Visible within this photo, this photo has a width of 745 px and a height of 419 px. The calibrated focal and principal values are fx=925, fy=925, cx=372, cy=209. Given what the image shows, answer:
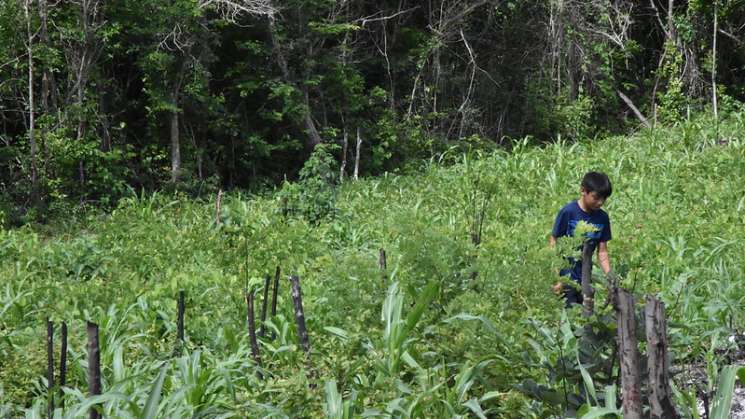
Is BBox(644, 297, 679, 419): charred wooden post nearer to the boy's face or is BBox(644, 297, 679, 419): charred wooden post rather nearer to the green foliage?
the boy's face

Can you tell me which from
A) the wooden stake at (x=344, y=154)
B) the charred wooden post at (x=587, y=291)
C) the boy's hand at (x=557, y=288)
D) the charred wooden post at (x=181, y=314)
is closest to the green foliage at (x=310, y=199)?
the wooden stake at (x=344, y=154)

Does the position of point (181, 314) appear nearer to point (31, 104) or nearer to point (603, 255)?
point (603, 255)

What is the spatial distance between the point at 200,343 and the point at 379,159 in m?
11.1

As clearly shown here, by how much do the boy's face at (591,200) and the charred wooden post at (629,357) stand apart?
2.55 meters

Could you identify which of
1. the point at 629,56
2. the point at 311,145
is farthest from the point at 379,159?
the point at 629,56

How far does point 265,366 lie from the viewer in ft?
14.0

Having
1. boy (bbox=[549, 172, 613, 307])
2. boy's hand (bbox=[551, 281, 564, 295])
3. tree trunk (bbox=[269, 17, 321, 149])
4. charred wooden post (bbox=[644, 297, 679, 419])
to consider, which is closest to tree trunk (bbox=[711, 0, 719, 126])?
tree trunk (bbox=[269, 17, 321, 149])

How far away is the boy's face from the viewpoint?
17.2 feet

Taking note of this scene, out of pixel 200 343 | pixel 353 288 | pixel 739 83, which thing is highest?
pixel 739 83

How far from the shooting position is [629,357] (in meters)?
2.73

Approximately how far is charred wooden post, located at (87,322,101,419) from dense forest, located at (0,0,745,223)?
9394 millimetres

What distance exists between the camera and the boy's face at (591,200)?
17.2ft

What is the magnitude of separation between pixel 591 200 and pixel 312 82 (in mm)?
10077

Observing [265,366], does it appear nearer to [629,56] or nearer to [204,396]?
[204,396]
